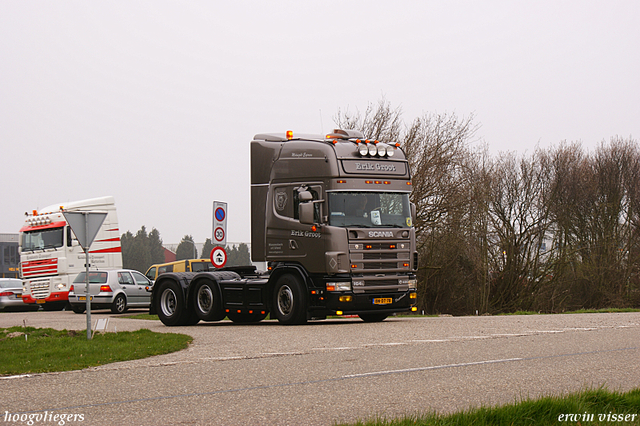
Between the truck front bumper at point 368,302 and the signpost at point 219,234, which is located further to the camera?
the signpost at point 219,234

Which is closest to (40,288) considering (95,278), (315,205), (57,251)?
(57,251)

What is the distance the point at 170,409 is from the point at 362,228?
9256 millimetres

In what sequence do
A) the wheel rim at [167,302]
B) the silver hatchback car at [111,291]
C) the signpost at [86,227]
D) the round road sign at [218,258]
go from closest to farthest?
the signpost at [86,227] → the wheel rim at [167,302] → the round road sign at [218,258] → the silver hatchback car at [111,291]

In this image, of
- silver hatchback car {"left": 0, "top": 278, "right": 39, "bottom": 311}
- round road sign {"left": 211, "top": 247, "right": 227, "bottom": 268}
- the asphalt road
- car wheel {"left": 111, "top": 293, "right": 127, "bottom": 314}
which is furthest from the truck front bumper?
silver hatchback car {"left": 0, "top": 278, "right": 39, "bottom": 311}

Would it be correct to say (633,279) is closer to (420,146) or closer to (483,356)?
(420,146)

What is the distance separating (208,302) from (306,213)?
12.3 ft

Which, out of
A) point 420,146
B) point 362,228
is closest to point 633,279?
point 420,146

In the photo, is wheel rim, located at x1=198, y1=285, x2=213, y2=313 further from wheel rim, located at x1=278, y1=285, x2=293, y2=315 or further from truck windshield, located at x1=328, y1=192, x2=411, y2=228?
truck windshield, located at x1=328, y1=192, x2=411, y2=228

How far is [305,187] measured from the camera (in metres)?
15.5

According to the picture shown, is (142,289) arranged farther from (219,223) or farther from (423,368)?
(423,368)

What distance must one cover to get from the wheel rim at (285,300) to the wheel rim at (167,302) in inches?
125

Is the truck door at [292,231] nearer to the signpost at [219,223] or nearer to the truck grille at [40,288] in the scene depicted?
the signpost at [219,223]

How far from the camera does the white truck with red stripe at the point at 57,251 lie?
2955 centimetres

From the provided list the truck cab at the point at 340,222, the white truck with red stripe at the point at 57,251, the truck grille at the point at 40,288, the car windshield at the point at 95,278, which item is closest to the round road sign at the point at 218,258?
the truck cab at the point at 340,222
